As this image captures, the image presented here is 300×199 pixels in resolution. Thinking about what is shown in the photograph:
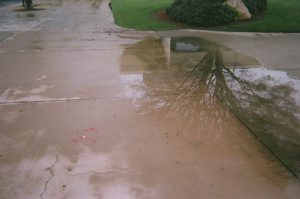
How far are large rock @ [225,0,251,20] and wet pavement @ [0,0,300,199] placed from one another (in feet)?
10.1

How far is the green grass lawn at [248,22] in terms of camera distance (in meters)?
10.4

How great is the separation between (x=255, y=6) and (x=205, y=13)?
222 centimetres

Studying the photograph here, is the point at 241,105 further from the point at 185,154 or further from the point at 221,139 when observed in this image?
the point at 185,154

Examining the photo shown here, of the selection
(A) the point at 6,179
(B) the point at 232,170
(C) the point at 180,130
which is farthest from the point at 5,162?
(B) the point at 232,170

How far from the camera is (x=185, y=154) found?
370 cm

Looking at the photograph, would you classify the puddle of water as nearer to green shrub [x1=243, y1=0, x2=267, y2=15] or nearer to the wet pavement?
the wet pavement

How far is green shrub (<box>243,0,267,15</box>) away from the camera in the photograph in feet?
38.3

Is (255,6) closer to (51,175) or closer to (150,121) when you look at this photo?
(150,121)

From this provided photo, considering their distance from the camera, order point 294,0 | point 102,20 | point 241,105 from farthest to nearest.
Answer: point 294,0 → point 102,20 → point 241,105

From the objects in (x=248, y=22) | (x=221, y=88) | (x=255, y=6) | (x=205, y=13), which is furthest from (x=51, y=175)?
(x=255, y=6)

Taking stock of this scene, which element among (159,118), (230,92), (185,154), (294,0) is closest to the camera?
(185,154)

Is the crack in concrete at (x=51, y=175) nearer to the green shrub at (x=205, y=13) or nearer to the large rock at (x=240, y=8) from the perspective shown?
the green shrub at (x=205, y=13)

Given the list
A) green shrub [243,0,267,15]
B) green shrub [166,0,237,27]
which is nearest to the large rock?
green shrub [166,0,237,27]

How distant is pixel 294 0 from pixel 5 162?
48.0ft
